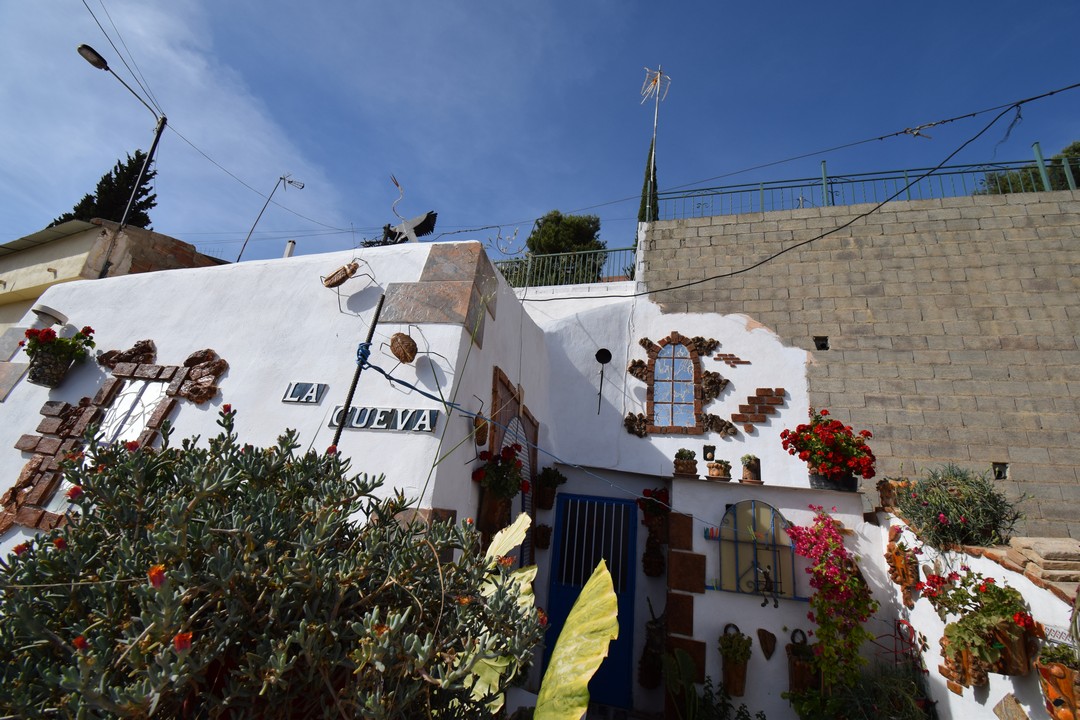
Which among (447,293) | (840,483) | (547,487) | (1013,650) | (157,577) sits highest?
(447,293)

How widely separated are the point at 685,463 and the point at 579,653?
431 cm

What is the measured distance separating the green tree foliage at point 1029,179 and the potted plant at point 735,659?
664 centimetres

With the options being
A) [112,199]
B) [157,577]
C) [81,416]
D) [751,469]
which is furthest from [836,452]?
[112,199]

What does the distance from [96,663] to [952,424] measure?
7.35m

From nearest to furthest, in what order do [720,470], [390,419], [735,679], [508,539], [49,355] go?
[508,539] → [390,419] → [735,679] → [49,355] → [720,470]

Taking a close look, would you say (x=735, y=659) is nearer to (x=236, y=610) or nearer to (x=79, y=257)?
(x=236, y=610)

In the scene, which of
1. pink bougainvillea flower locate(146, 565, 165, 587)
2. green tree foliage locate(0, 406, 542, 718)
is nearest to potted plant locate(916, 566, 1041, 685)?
green tree foliage locate(0, 406, 542, 718)

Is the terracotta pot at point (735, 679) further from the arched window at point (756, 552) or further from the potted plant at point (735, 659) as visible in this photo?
the arched window at point (756, 552)

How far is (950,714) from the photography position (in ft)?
11.9

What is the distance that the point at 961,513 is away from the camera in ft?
12.5

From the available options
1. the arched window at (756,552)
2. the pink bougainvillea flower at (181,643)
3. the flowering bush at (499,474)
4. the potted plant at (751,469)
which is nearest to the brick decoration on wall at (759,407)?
the potted plant at (751,469)

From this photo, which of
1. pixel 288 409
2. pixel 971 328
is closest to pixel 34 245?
pixel 288 409

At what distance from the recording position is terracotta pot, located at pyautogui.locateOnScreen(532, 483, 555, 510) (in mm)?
6215

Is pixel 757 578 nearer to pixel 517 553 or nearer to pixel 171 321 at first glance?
pixel 517 553
